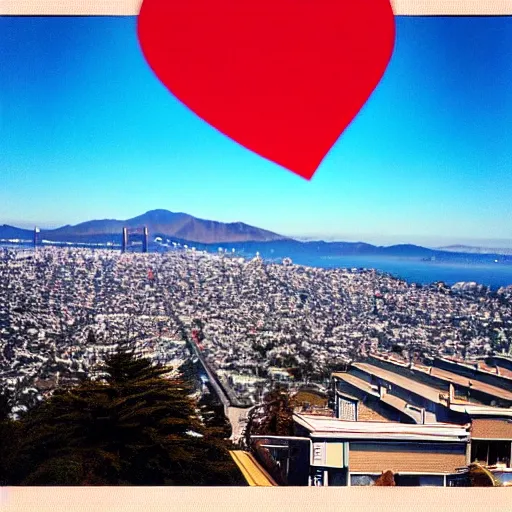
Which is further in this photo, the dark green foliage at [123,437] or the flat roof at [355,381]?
the flat roof at [355,381]

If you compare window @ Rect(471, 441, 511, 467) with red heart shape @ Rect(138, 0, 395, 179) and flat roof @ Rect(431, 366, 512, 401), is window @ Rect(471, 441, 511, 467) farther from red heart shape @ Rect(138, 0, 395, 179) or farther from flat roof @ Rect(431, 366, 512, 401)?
red heart shape @ Rect(138, 0, 395, 179)

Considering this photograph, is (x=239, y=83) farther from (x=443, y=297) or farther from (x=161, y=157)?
(x=443, y=297)

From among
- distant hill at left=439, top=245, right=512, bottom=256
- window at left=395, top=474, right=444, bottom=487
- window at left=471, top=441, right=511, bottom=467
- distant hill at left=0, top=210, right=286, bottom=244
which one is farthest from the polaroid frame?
distant hill at left=439, top=245, right=512, bottom=256

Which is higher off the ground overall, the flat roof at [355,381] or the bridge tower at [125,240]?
the bridge tower at [125,240]

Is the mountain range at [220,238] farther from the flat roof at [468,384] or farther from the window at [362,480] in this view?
the window at [362,480]
